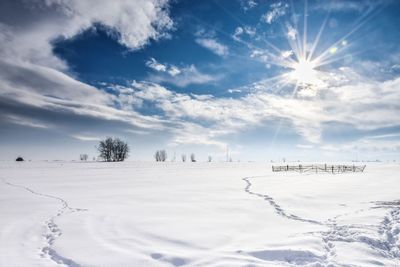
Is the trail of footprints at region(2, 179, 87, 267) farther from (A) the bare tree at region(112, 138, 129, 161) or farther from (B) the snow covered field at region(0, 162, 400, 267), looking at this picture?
(A) the bare tree at region(112, 138, 129, 161)

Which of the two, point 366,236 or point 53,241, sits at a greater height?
point 366,236

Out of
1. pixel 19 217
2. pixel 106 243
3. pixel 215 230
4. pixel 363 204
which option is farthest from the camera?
pixel 363 204

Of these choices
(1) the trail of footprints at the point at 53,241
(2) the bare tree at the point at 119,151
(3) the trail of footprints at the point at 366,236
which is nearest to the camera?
(1) the trail of footprints at the point at 53,241

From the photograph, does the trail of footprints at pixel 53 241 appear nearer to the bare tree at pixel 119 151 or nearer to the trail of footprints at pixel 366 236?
the trail of footprints at pixel 366 236

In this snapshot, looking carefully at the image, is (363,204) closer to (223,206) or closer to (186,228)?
(223,206)

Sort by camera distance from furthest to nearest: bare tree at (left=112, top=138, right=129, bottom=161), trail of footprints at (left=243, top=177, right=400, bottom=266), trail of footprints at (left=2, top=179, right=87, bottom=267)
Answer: bare tree at (left=112, top=138, right=129, bottom=161)
trail of footprints at (left=243, top=177, right=400, bottom=266)
trail of footprints at (left=2, top=179, right=87, bottom=267)

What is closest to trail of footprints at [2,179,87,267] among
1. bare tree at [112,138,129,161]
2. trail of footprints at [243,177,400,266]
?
trail of footprints at [243,177,400,266]

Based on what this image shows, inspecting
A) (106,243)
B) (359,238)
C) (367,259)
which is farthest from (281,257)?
(106,243)

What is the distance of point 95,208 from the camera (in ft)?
37.1

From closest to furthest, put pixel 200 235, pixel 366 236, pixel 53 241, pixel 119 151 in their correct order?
pixel 53 241
pixel 366 236
pixel 200 235
pixel 119 151

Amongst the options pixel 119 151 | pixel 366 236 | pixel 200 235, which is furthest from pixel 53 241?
pixel 119 151

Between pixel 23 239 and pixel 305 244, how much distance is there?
20.6 ft

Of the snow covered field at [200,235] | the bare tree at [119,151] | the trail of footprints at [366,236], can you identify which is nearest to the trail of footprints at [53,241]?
the snow covered field at [200,235]

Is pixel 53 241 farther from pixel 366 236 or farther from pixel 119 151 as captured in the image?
pixel 119 151
